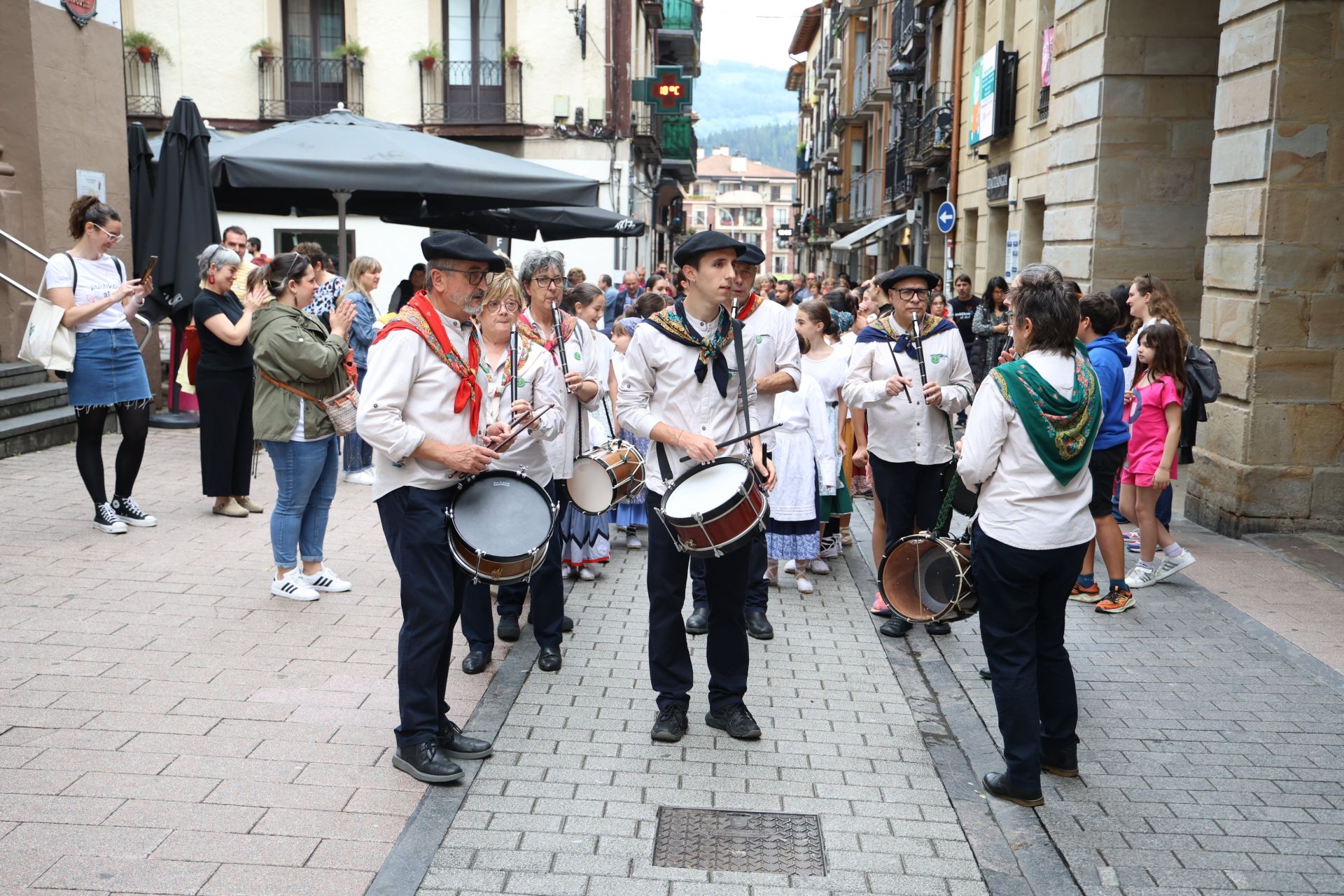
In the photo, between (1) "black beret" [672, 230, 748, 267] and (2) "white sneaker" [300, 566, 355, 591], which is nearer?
(1) "black beret" [672, 230, 748, 267]

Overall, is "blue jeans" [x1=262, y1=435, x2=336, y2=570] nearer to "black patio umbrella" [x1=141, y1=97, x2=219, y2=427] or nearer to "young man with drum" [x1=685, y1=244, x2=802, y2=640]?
"young man with drum" [x1=685, y1=244, x2=802, y2=640]

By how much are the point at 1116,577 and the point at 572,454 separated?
3183mm

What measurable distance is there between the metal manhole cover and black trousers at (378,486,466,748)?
3.20 ft

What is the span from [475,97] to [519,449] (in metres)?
22.2

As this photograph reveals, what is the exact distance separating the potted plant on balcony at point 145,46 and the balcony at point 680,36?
20062mm

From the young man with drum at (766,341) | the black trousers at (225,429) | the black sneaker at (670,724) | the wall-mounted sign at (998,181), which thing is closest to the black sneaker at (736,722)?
the black sneaker at (670,724)

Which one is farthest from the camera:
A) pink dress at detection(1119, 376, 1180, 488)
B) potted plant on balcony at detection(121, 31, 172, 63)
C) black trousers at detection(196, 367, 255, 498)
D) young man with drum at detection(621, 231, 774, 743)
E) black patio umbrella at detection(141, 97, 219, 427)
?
potted plant on balcony at detection(121, 31, 172, 63)

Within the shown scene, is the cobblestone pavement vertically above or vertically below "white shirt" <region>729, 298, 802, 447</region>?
below

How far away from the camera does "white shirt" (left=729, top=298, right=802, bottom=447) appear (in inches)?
208

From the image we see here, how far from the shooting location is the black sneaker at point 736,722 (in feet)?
16.6

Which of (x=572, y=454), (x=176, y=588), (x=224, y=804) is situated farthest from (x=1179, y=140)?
(x=224, y=804)

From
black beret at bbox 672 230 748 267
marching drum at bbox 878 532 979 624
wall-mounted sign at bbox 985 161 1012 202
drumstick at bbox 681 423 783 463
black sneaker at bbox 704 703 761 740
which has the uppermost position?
wall-mounted sign at bbox 985 161 1012 202

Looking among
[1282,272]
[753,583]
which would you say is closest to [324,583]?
[753,583]

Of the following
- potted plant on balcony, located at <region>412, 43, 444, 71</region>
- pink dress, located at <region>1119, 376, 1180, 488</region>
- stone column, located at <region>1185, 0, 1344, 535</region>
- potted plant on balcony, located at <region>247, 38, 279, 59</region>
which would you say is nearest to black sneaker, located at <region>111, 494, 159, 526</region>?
pink dress, located at <region>1119, 376, 1180, 488</region>
